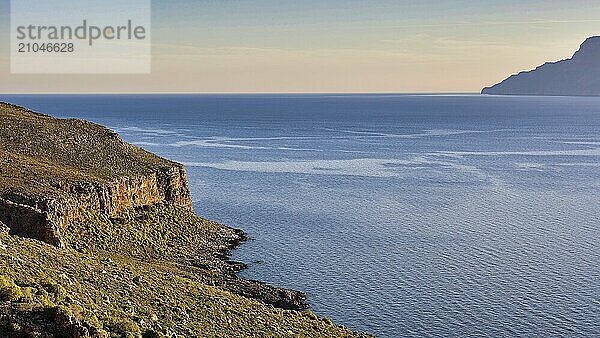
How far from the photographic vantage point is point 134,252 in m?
64.1

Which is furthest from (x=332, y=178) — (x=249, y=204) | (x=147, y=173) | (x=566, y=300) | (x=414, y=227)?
(x=566, y=300)

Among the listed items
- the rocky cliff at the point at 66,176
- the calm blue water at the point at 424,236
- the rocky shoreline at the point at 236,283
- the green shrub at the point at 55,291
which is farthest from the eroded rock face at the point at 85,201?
the green shrub at the point at 55,291

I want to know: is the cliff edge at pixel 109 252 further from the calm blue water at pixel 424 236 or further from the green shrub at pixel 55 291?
the calm blue water at pixel 424 236

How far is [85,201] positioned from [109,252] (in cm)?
589

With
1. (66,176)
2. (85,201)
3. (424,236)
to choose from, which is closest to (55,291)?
(85,201)

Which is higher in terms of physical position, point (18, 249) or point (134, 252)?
point (18, 249)

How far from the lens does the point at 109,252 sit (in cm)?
6041

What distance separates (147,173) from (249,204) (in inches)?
941

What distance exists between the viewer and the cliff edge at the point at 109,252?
110 feet

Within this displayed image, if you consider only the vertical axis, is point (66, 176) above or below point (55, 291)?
above

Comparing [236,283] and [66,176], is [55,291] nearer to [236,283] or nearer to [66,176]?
[236,283]

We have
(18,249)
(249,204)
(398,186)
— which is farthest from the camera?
(398,186)

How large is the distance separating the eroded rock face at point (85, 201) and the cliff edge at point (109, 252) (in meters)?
0.10

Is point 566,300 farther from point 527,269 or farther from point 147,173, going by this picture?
point 147,173
